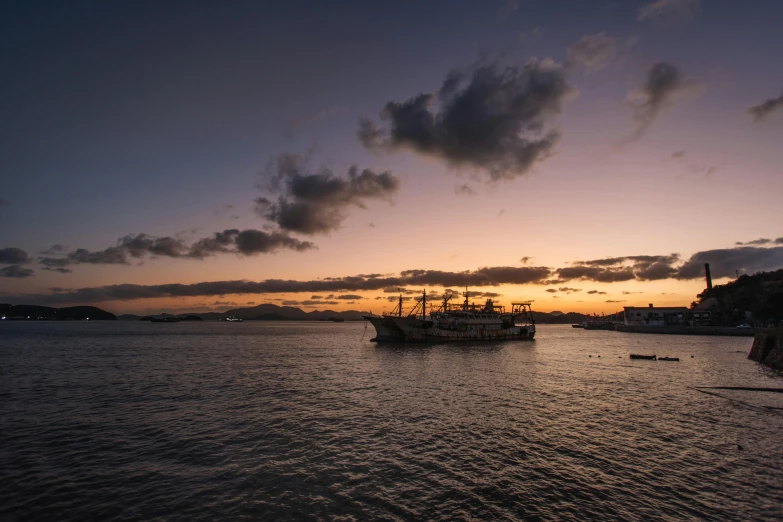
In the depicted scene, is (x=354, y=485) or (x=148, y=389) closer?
(x=354, y=485)

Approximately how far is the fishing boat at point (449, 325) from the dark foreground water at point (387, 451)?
5847 cm

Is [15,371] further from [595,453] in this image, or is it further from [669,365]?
[669,365]

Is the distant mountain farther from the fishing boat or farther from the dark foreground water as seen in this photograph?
the dark foreground water

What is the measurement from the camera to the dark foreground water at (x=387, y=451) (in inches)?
650

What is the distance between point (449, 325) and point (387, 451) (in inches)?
3559

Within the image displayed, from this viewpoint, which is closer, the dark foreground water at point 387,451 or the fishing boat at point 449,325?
the dark foreground water at point 387,451

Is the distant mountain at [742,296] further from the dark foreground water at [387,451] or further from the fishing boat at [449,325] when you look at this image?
the dark foreground water at [387,451]

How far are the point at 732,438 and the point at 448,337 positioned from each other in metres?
85.9

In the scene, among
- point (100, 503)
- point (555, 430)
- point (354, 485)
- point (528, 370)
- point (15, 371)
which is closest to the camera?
point (100, 503)

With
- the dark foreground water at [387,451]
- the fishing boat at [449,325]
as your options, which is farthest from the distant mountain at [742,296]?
the dark foreground water at [387,451]

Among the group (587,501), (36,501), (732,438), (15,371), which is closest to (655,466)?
(587,501)

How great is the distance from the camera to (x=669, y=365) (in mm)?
65562

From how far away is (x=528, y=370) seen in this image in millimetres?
59688

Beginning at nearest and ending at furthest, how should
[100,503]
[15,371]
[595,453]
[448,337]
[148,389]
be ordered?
1. [100,503]
2. [595,453]
3. [148,389]
4. [15,371]
5. [448,337]
